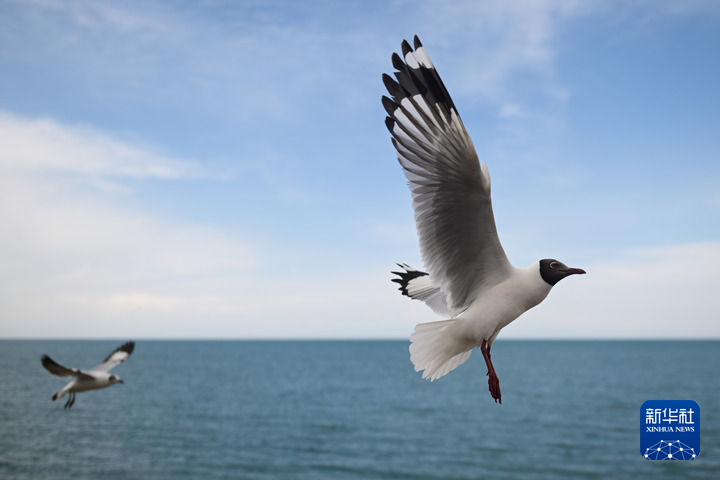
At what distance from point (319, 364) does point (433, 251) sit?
164554 mm

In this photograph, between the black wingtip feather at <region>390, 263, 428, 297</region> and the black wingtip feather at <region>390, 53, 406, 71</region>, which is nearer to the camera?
the black wingtip feather at <region>390, 53, 406, 71</region>

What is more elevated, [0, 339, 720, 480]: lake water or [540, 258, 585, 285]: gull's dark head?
[540, 258, 585, 285]: gull's dark head

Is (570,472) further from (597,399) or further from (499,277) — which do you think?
(499,277)

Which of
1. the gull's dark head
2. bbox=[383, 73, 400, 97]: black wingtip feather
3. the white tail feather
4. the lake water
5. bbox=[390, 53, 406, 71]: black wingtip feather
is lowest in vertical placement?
the lake water

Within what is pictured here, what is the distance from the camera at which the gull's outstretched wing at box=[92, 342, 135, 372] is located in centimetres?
1511

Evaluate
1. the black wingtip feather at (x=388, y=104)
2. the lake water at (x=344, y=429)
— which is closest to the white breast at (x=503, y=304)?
the black wingtip feather at (x=388, y=104)

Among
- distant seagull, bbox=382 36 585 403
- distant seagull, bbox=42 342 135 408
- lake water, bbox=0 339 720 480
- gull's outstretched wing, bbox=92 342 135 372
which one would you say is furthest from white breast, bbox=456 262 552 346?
lake water, bbox=0 339 720 480

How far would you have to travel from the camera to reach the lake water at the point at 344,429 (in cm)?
4891

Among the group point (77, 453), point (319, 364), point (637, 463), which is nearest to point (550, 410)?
point (637, 463)

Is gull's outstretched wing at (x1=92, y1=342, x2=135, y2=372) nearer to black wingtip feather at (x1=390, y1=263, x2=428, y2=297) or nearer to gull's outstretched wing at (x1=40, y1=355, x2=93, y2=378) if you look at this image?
gull's outstretched wing at (x1=40, y1=355, x2=93, y2=378)

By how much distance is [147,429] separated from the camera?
66688 mm

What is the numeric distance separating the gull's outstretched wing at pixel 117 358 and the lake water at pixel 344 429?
35.0 m

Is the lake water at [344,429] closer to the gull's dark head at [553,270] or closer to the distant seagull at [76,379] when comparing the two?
the distant seagull at [76,379]

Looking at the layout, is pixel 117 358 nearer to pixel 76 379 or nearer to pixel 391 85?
pixel 76 379
